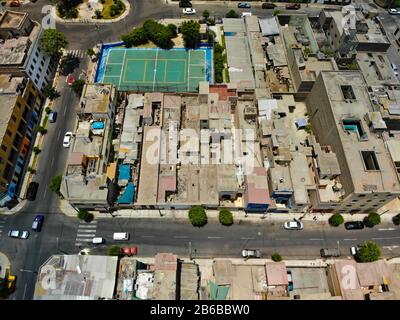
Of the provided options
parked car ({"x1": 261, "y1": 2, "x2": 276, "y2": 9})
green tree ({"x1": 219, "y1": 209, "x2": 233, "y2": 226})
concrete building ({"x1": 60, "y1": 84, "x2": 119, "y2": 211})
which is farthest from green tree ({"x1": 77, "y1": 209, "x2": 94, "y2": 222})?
parked car ({"x1": 261, "y1": 2, "x2": 276, "y2": 9})

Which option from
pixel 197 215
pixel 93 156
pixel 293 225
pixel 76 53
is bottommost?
pixel 293 225

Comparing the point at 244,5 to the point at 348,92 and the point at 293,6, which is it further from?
the point at 348,92

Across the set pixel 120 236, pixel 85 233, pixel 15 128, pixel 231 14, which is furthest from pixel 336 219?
pixel 15 128

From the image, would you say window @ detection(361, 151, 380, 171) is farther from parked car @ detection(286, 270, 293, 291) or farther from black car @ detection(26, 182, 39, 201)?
black car @ detection(26, 182, 39, 201)

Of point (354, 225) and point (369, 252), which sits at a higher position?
point (354, 225)

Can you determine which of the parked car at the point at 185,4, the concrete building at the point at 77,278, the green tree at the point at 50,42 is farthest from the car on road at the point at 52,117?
the parked car at the point at 185,4

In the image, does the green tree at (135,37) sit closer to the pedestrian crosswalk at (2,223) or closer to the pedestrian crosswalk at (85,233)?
the pedestrian crosswalk at (85,233)
